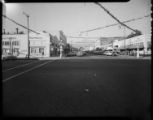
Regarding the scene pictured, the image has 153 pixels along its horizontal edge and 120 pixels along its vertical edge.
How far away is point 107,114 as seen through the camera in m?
5.05

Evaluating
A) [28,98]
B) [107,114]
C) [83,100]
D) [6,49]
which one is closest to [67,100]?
[83,100]

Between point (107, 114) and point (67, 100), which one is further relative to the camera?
point (67, 100)

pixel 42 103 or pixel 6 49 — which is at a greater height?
pixel 6 49

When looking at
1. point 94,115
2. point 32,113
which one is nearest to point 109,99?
point 94,115

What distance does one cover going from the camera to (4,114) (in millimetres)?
5066

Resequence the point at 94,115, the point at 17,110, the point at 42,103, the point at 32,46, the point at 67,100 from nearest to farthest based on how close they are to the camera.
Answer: the point at 94,115 → the point at 17,110 → the point at 42,103 → the point at 67,100 → the point at 32,46

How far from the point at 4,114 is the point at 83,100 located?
265 centimetres

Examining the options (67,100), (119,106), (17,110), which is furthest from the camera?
(67,100)

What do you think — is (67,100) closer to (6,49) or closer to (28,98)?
(28,98)

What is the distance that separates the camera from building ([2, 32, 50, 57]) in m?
A: 59.2

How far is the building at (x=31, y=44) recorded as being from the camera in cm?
5916

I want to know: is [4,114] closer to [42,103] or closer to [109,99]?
[42,103]

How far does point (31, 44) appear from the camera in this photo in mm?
60062

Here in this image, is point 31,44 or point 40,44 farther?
point 31,44
